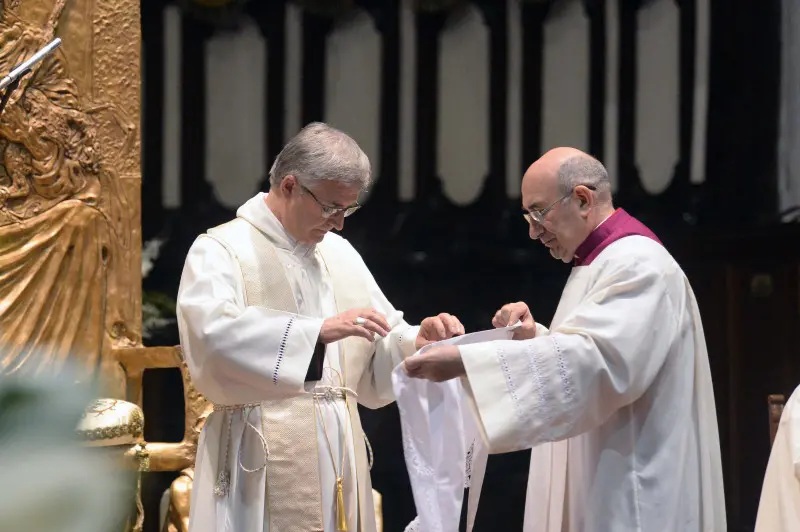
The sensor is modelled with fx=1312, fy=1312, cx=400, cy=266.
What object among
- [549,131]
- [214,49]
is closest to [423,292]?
[549,131]

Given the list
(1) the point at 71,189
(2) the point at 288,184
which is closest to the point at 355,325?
(2) the point at 288,184

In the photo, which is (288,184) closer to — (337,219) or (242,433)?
(337,219)

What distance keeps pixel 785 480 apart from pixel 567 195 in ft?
2.82

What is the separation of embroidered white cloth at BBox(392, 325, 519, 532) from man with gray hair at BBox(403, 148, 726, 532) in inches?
7.3

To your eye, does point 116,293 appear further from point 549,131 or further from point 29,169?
point 549,131

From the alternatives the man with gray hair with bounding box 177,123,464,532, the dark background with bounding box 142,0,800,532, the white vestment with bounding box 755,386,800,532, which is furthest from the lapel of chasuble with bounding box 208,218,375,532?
the dark background with bounding box 142,0,800,532

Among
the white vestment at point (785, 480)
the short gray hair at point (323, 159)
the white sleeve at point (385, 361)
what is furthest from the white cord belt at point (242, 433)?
the white vestment at point (785, 480)

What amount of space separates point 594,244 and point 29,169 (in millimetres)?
2548

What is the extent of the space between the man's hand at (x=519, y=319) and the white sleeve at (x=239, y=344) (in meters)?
0.46

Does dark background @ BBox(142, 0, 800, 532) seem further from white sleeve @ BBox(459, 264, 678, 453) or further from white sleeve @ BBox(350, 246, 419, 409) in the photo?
white sleeve @ BBox(459, 264, 678, 453)

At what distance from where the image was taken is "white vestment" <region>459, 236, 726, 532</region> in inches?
115

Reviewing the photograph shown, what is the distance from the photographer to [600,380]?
2.95 m

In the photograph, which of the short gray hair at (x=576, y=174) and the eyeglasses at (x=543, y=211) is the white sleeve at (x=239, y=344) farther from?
the short gray hair at (x=576, y=174)

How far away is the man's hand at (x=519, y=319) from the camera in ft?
10.7
